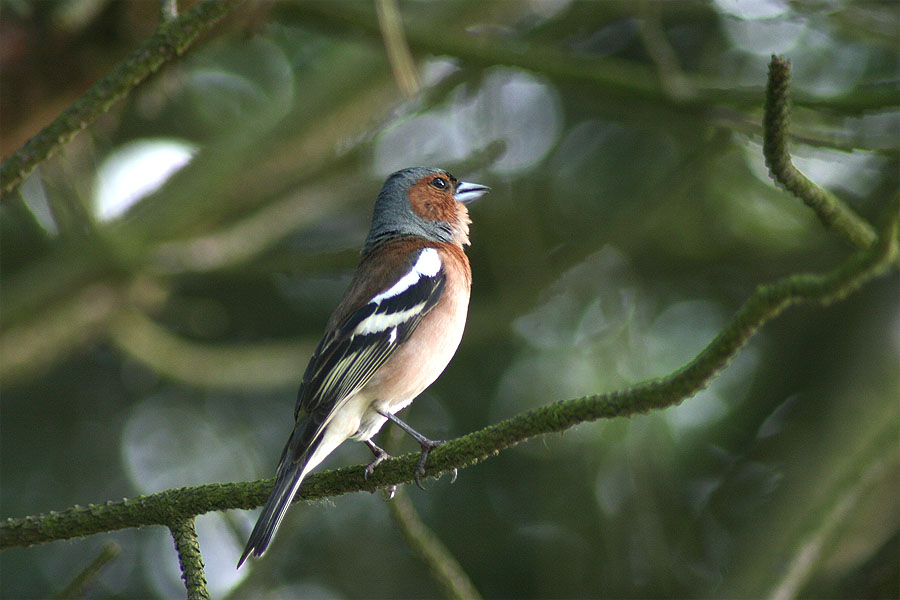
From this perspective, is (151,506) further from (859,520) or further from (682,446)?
(682,446)

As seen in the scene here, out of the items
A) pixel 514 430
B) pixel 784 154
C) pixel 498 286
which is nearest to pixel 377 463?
pixel 514 430

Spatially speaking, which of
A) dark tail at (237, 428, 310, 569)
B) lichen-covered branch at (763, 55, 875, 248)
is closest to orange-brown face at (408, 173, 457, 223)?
dark tail at (237, 428, 310, 569)

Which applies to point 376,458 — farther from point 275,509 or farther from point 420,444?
point 275,509

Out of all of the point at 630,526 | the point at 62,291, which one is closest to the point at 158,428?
the point at 62,291

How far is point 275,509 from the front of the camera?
3293mm

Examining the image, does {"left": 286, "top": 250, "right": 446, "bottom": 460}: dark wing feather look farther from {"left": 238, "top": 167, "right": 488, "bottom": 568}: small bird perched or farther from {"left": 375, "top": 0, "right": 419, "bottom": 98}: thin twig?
{"left": 375, "top": 0, "right": 419, "bottom": 98}: thin twig

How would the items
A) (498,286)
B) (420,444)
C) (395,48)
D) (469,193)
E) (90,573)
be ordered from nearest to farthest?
(90,573) → (420,444) → (395,48) → (469,193) → (498,286)

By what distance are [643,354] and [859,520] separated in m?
1.74

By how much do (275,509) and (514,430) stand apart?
1.21m

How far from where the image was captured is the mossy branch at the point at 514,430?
2191 millimetres

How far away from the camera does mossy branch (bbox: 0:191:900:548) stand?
219 centimetres

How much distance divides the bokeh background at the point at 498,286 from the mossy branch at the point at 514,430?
77 centimetres

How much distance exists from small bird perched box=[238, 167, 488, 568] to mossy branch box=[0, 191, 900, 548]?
1.41ft

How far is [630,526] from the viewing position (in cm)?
696
